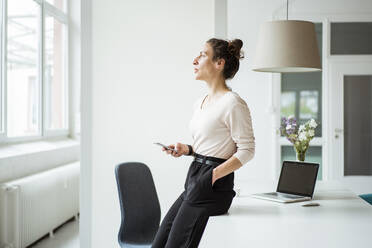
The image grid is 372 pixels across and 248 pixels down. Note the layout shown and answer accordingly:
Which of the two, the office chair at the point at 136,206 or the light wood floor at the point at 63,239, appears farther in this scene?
the light wood floor at the point at 63,239

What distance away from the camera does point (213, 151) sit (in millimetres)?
2141

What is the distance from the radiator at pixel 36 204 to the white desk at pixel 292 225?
2.43m

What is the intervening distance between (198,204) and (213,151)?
251mm

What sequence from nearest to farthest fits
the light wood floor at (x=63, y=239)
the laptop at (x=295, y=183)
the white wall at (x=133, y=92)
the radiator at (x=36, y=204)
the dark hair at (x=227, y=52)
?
the dark hair at (x=227, y=52) < the laptop at (x=295, y=183) < the white wall at (x=133, y=92) < the radiator at (x=36, y=204) < the light wood floor at (x=63, y=239)

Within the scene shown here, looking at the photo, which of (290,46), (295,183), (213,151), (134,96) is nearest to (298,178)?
(295,183)

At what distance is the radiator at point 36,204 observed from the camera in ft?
13.9

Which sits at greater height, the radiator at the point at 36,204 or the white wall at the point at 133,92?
the white wall at the point at 133,92

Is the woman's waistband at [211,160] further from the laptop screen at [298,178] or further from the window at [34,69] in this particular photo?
the window at [34,69]

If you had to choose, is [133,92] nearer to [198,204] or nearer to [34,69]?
[198,204]

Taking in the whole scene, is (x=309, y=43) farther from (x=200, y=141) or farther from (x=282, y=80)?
(x=282, y=80)

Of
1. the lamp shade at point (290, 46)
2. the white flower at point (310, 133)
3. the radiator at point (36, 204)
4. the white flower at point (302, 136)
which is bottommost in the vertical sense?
the radiator at point (36, 204)

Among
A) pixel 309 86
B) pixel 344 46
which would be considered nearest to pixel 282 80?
pixel 309 86

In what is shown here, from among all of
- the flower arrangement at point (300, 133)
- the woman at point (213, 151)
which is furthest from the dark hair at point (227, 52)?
the flower arrangement at point (300, 133)

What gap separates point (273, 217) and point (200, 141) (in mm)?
520
